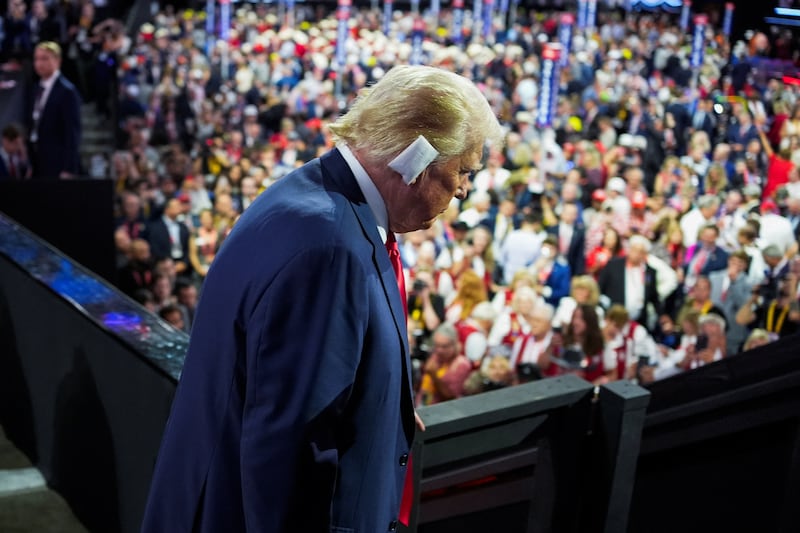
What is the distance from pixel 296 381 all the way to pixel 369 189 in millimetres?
364

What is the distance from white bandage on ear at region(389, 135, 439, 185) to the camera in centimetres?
149

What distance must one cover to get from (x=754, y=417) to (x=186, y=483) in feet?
5.51

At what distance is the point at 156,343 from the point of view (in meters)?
2.29

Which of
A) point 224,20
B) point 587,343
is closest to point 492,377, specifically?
point 587,343

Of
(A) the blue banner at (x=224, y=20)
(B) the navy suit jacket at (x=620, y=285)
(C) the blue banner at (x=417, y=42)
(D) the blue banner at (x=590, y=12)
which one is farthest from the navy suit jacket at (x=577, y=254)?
(D) the blue banner at (x=590, y=12)

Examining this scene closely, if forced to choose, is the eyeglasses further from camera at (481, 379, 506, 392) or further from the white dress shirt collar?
the white dress shirt collar

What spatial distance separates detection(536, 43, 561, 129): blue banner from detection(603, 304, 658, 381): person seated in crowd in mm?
9072

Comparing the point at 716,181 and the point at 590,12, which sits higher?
the point at 590,12

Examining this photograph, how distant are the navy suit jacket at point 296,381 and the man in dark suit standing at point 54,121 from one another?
6010 millimetres

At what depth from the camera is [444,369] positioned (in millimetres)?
5715

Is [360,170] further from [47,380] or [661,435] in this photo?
[47,380]

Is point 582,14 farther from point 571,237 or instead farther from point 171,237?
point 171,237

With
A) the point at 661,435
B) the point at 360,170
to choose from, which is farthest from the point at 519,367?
the point at 360,170

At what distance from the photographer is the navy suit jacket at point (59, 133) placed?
7.04 m
